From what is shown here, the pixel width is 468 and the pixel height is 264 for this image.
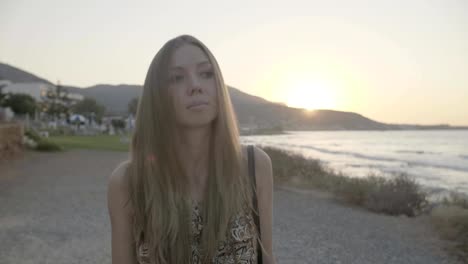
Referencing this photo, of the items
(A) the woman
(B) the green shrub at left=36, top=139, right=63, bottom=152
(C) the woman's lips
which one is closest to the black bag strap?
(A) the woman

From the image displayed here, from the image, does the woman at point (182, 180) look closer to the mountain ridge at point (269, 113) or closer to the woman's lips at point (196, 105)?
the woman's lips at point (196, 105)

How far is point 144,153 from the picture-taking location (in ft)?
4.38

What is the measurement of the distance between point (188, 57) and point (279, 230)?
18.1 feet

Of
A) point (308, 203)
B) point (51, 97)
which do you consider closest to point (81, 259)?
point (308, 203)

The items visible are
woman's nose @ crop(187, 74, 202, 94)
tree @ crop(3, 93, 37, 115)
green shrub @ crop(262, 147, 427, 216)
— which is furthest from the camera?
tree @ crop(3, 93, 37, 115)

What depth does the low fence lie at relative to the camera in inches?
576

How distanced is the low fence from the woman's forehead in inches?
612

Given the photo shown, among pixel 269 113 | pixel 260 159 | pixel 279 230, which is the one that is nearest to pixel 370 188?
pixel 279 230

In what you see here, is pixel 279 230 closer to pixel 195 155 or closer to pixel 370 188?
pixel 370 188

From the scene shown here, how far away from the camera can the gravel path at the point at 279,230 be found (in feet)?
16.5

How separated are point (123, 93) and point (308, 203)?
136243 millimetres

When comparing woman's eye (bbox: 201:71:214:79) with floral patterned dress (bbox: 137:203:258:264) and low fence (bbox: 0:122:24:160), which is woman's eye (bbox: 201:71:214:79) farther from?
low fence (bbox: 0:122:24:160)

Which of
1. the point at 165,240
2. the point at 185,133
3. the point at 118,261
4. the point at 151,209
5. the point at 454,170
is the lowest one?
the point at 454,170

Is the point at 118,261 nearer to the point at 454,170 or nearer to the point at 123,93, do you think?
the point at 454,170
